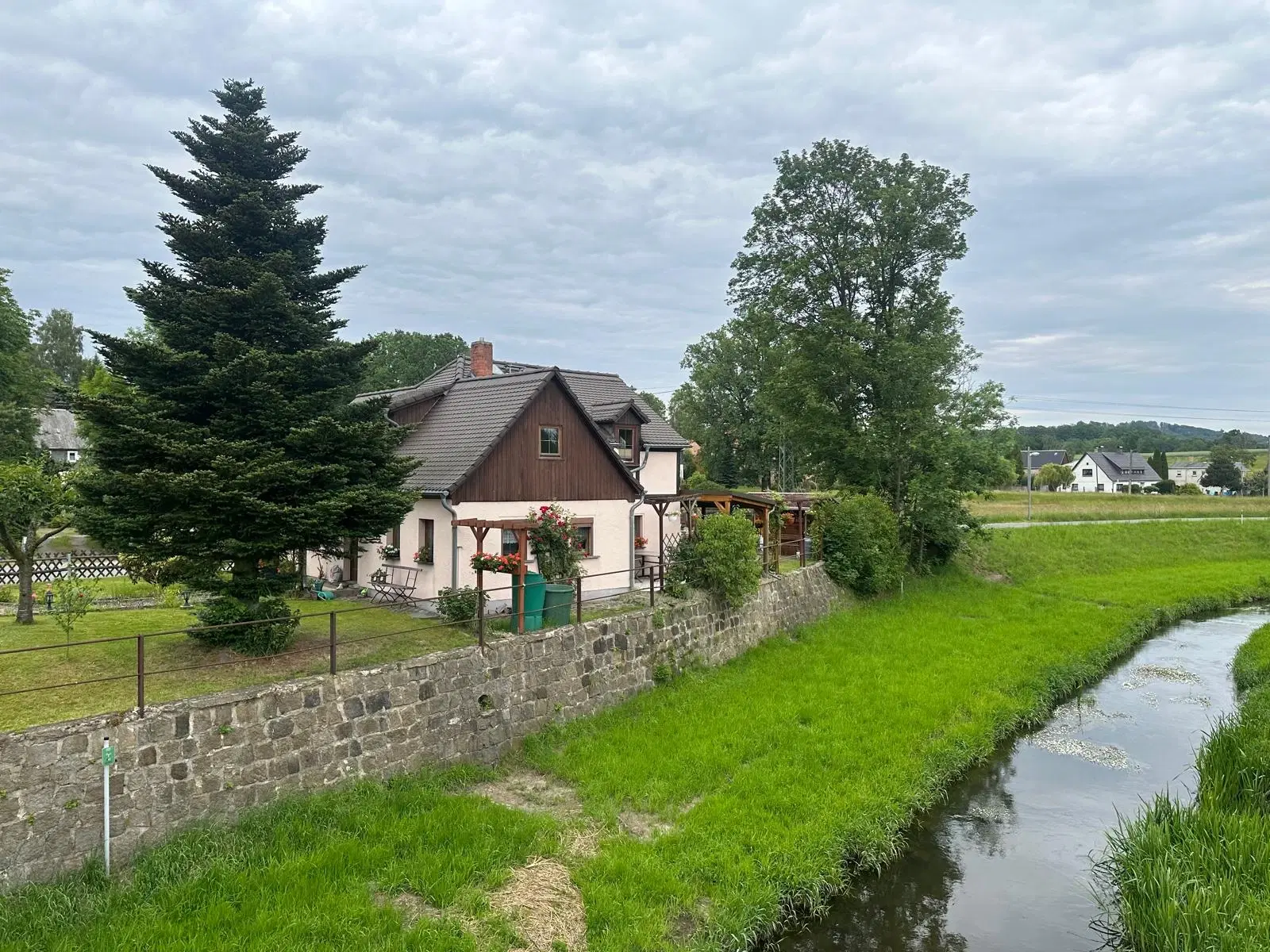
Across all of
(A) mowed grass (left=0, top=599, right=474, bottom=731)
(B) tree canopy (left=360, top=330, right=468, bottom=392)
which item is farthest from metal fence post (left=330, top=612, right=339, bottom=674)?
(B) tree canopy (left=360, top=330, right=468, bottom=392)

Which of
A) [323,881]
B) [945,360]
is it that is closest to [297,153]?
[323,881]

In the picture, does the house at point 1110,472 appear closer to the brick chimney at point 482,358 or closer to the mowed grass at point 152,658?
the brick chimney at point 482,358

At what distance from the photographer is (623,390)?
92.0ft

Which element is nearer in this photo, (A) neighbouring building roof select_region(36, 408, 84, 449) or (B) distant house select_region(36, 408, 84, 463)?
(B) distant house select_region(36, 408, 84, 463)

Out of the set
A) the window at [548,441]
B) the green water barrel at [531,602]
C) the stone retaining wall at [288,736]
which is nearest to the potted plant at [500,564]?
the green water barrel at [531,602]

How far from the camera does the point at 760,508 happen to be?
23781 mm

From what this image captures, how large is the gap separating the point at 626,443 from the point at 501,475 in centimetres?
772

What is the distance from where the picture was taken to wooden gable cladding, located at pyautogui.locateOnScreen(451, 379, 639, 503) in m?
17.3

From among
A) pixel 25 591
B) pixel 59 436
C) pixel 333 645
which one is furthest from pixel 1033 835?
pixel 59 436

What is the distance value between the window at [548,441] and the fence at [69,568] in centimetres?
1142

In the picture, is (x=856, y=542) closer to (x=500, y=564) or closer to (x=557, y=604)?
A: (x=557, y=604)

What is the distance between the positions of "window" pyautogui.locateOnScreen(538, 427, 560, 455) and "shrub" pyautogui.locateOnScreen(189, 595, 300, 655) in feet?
25.9

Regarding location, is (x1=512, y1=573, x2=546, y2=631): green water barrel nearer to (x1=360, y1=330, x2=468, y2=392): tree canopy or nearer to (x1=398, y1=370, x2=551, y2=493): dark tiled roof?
(x1=398, y1=370, x2=551, y2=493): dark tiled roof

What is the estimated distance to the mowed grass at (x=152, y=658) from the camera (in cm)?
852
